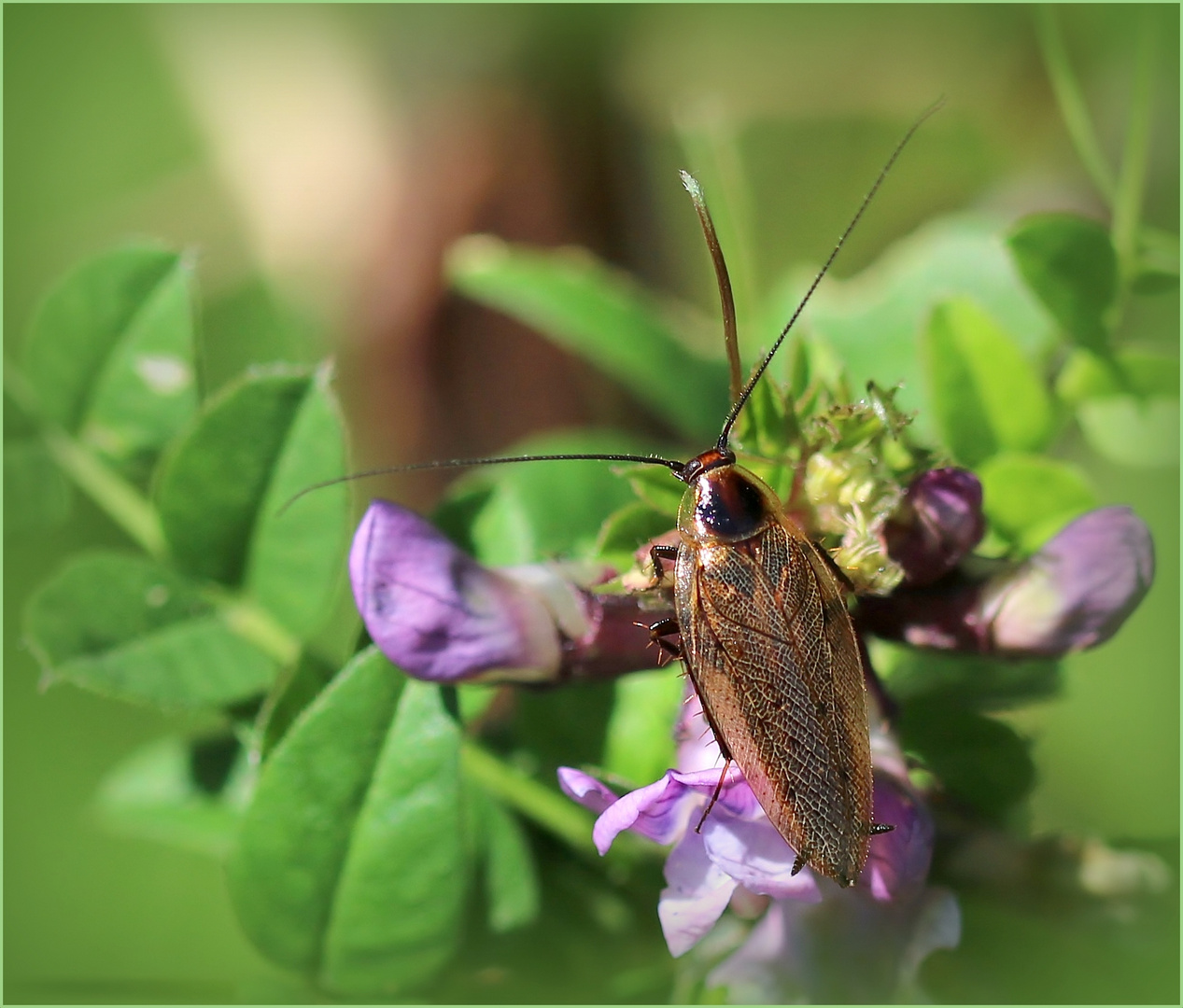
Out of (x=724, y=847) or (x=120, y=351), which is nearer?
(x=724, y=847)

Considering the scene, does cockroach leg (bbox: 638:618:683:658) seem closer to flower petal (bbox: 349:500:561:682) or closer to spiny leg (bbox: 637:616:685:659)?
spiny leg (bbox: 637:616:685:659)

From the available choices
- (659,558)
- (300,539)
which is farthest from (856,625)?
(300,539)

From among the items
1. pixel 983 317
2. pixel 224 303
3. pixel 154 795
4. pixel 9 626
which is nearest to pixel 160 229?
pixel 224 303

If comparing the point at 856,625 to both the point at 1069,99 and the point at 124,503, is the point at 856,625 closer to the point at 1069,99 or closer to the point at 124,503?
the point at 1069,99

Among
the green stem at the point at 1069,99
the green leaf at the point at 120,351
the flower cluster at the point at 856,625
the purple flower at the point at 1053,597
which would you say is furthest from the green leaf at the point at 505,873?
the green stem at the point at 1069,99

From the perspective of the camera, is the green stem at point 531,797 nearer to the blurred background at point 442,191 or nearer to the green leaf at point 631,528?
the green leaf at point 631,528

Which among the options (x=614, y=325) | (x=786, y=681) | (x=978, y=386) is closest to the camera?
(x=786, y=681)
